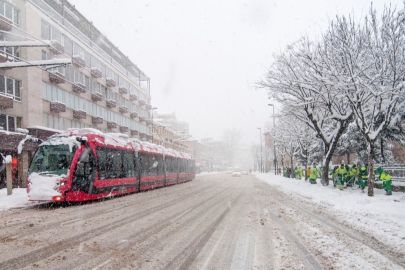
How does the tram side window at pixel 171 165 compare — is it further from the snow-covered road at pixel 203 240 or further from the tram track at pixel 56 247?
the tram track at pixel 56 247

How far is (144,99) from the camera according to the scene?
195 feet

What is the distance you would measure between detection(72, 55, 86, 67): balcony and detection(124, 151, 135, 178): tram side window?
19.0 meters

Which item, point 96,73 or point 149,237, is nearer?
point 149,237

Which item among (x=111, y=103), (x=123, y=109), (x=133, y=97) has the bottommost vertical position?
(x=123, y=109)

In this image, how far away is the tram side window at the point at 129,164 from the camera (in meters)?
16.5

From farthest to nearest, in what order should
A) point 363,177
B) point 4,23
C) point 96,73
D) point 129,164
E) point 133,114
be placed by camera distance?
point 133,114, point 96,73, point 4,23, point 363,177, point 129,164

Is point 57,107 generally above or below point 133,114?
below

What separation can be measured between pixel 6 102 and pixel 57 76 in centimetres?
742

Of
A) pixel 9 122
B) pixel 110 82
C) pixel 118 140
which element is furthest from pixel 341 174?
pixel 110 82

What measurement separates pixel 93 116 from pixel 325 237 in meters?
34.2

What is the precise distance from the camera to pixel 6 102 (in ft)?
70.2

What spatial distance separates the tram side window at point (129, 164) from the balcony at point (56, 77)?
1530 centimetres

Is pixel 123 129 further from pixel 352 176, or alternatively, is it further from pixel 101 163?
pixel 352 176

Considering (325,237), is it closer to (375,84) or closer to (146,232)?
(146,232)
